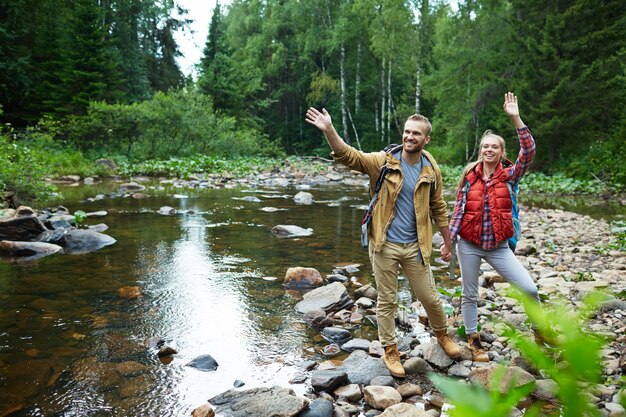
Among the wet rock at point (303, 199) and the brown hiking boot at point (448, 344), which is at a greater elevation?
the wet rock at point (303, 199)

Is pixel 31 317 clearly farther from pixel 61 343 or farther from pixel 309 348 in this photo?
pixel 309 348

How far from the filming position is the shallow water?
354cm

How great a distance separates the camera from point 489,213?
3.87m

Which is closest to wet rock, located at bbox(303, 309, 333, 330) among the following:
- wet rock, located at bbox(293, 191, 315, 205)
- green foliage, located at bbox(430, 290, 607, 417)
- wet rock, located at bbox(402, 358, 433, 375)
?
wet rock, located at bbox(402, 358, 433, 375)

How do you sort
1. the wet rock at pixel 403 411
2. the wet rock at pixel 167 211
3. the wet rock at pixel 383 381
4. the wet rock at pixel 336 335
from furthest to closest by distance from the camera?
the wet rock at pixel 167 211 → the wet rock at pixel 336 335 → the wet rock at pixel 383 381 → the wet rock at pixel 403 411

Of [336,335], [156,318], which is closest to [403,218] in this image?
[336,335]

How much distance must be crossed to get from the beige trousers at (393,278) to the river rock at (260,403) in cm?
99

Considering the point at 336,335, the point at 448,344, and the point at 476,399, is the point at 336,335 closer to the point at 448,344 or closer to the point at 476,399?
the point at 448,344

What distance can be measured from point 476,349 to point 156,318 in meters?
3.29

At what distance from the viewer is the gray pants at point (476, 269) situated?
12.6ft

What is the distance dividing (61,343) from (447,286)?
4.66 m

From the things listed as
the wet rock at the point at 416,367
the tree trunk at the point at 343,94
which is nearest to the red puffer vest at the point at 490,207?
the wet rock at the point at 416,367

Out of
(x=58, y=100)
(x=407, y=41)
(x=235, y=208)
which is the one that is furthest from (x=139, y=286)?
(x=407, y=41)

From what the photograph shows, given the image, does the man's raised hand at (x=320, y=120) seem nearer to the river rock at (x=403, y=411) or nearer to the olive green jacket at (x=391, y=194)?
the olive green jacket at (x=391, y=194)
